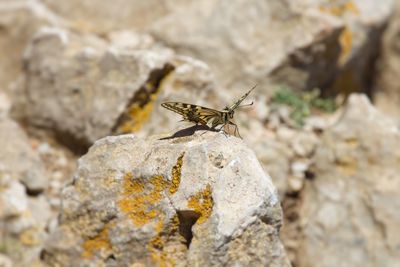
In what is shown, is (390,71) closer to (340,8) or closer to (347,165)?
(340,8)

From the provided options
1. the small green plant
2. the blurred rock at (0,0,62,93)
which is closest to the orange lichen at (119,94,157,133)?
the small green plant

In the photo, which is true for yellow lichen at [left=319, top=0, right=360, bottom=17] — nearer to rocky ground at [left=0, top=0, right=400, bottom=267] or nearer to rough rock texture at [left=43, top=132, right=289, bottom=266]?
rocky ground at [left=0, top=0, right=400, bottom=267]

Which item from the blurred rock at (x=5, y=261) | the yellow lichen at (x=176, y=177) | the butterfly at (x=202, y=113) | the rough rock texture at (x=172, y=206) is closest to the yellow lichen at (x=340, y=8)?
the butterfly at (x=202, y=113)

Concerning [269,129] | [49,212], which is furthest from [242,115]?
[49,212]

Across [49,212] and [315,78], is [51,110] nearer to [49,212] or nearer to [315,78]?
[49,212]

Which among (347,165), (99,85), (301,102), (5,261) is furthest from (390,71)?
(5,261)
